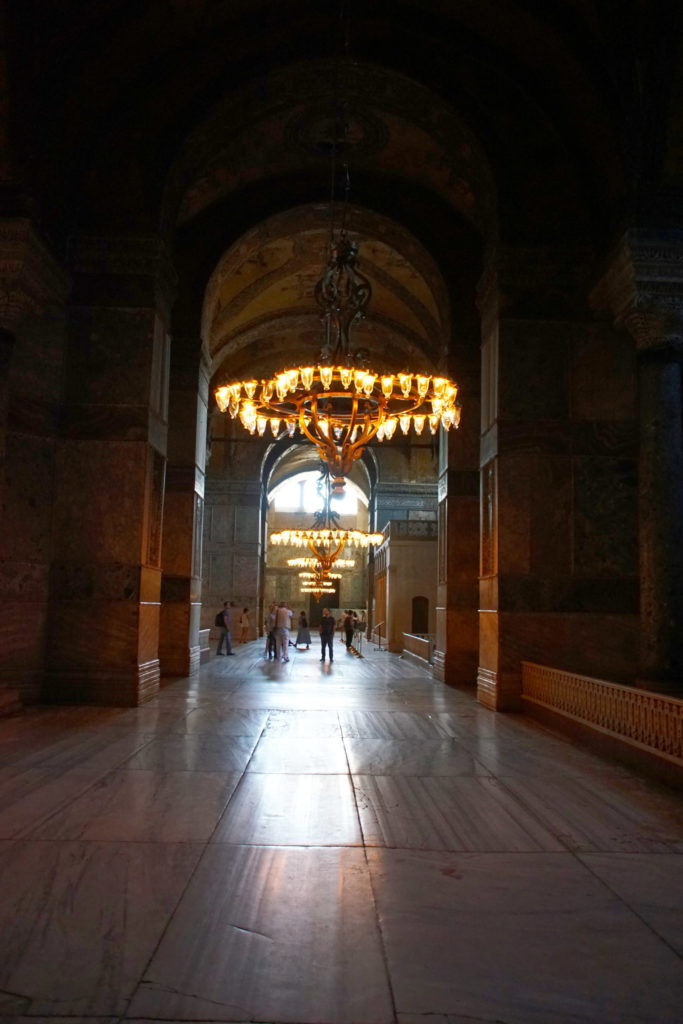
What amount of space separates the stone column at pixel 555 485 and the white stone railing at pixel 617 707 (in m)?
0.68

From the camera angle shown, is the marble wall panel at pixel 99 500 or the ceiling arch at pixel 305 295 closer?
the marble wall panel at pixel 99 500

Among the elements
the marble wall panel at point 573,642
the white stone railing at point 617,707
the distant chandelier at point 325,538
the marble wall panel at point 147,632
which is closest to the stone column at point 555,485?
the marble wall panel at point 573,642

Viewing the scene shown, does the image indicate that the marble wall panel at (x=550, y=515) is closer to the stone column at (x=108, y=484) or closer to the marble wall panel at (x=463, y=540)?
the marble wall panel at (x=463, y=540)

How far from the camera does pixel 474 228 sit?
13.4 meters

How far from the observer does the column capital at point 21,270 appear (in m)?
8.77

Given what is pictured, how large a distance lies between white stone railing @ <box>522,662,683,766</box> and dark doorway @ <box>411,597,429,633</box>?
1418cm

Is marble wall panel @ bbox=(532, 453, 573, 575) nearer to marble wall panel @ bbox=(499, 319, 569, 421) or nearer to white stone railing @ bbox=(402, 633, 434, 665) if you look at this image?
marble wall panel @ bbox=(499, 319, 569, 421)

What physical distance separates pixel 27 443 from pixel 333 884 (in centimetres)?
757

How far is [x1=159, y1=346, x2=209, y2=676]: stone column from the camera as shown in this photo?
13.8 m

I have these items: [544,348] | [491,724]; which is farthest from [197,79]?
[491,724]

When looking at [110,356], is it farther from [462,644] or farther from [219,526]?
[219,526]

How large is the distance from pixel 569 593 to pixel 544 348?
3.21m

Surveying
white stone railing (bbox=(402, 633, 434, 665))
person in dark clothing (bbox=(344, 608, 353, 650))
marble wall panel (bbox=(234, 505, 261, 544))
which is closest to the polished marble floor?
white stone railing (bbox=(402, 633, 434, 665))

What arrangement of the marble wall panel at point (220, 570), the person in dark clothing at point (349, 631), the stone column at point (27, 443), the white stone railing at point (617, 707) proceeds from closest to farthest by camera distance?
the white stone railing at point (617, 707) < the stone column at point (27, 443) < the person in dark clothing at point (349, 631) < the marble wall panel at point (220, 570)
